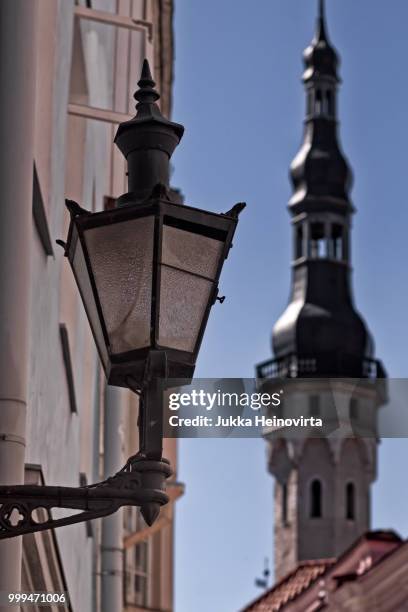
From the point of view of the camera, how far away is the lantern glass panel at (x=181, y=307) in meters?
4.00

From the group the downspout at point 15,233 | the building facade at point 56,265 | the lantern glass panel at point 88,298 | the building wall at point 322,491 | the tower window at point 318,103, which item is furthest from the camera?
the tower window at point 318,103

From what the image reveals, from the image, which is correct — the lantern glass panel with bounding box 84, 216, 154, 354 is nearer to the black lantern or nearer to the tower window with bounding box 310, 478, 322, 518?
the black lantern

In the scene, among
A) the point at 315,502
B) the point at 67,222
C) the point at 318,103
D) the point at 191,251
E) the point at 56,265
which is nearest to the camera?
the point at 191,251

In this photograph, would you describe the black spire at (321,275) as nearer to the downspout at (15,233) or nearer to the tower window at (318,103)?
the tower window at (318,103)

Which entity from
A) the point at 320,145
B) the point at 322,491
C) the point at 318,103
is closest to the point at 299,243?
the point at 320,145

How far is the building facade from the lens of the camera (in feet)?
15.9

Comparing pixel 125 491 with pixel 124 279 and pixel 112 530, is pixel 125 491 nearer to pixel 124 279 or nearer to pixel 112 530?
pixel 124 279

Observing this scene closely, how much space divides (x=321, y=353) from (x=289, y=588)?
Answer: 4547cm

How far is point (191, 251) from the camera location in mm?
4051

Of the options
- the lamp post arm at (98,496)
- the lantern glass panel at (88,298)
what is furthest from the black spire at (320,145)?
the lamp post arm at (98,496)

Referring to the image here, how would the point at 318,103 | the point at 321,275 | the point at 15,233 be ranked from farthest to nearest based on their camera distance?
the point at 318,103
the point at 321,275
the point at 15,233

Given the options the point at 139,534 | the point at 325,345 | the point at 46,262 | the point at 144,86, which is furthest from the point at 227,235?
the point at 325,345

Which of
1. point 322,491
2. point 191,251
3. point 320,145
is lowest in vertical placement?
point 191,251

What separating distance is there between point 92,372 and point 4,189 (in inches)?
215
